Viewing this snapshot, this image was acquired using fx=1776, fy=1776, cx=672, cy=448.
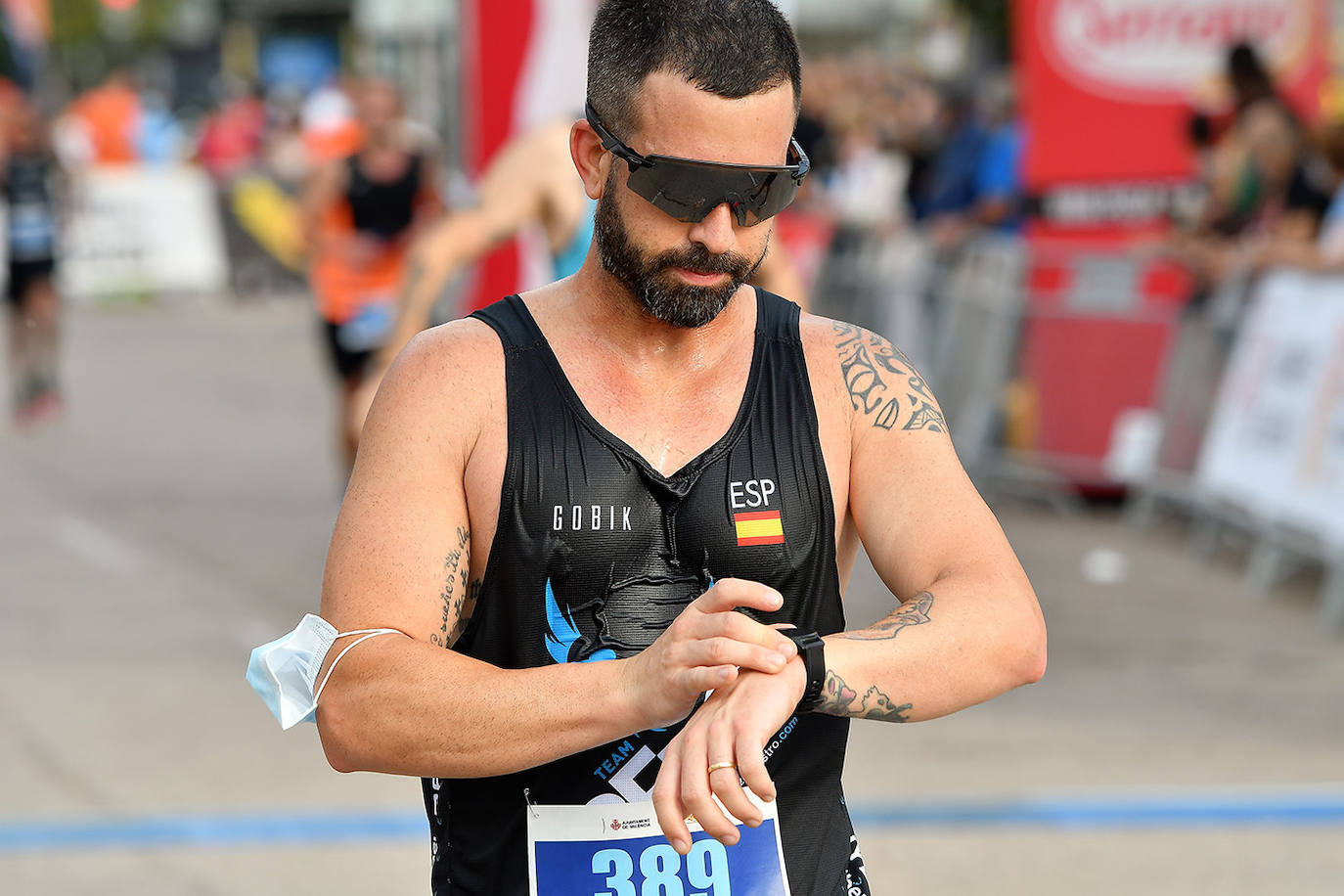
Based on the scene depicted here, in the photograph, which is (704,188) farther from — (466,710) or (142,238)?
(142,238)

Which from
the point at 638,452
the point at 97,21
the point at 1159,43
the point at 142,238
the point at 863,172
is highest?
the point at 638,452

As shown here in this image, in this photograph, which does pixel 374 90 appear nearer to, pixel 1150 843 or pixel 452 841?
pixel 1150 843

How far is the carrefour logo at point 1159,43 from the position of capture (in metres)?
9.63

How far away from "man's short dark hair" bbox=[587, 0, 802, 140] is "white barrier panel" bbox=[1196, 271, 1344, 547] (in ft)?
19.7

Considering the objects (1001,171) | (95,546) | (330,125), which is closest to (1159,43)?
(1001,171)

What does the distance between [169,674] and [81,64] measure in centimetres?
5491

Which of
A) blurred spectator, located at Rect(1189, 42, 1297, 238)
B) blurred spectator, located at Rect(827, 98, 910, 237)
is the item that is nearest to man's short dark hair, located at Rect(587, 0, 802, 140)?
blurred spectator, located at Rect(1189, 42, 1297, 238)

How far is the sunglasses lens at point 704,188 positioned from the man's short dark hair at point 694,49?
0.08 meters

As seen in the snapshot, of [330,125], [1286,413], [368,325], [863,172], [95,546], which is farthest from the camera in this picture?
[330,125]

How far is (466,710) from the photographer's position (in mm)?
1973

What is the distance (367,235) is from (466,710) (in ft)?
25.2

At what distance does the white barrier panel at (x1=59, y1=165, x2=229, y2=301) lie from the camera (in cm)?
2042

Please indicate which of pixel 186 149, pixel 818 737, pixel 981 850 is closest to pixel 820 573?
pixel 818 737

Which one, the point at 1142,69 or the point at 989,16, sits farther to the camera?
the point at 989,16
